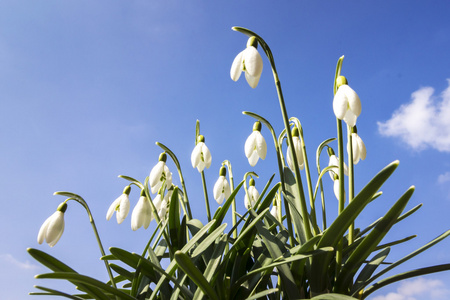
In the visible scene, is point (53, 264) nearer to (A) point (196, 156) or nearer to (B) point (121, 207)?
(B) point (121, 207)

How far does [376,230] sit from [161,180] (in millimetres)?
1144

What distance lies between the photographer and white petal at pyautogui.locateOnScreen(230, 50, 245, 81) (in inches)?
61.1

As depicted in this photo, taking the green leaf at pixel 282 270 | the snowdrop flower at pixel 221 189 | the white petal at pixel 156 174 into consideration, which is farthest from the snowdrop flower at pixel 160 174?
the green leaf at pixel 282 270

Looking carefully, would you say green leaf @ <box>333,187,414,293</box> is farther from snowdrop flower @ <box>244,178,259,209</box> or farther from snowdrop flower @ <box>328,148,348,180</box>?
snowdrop flower @ <box>244,178,259,209</box>

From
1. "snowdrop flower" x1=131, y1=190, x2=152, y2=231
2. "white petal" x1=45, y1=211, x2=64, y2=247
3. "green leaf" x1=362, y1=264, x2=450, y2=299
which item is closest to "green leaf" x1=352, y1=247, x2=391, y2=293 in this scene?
"green leaf" x1=362, y1=264, x2=450, y2=299

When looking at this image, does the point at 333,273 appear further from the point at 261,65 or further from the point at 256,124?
the point at 261,65

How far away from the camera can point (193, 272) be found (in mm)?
1377

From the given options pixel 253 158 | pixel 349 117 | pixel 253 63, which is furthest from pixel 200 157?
pixel 349 117

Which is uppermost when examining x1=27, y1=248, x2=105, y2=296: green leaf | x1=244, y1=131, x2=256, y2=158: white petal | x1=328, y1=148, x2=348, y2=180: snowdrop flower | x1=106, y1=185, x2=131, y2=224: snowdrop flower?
x1=328, y1=148, x2=348, y2=180: snowdrop flower

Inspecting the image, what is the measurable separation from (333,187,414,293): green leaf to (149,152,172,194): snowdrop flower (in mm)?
990

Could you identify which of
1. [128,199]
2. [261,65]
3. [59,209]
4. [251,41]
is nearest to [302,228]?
[261,65]

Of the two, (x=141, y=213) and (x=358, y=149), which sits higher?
(x=358, y=149)

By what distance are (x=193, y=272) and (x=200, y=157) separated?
80 cm

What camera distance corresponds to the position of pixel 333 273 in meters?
1.61
